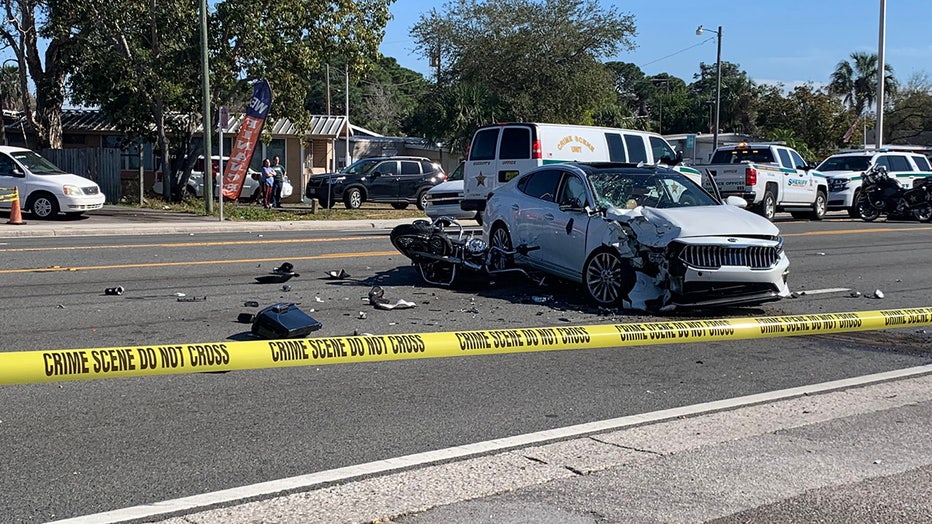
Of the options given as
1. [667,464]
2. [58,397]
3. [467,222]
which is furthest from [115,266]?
[467,222]

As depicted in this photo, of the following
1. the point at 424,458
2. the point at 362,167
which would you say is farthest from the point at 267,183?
the point at 424,458

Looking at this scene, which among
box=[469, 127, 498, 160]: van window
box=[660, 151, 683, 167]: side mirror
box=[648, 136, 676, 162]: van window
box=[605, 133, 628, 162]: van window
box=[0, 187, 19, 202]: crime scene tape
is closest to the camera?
box=[469, 127, 498, 160]: van window

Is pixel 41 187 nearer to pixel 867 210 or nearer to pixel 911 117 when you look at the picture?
pixel 867 210

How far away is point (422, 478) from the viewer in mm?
4832

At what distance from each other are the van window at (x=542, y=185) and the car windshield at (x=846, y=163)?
18.5m

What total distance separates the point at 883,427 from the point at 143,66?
25.9m

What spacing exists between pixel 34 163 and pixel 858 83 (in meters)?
64.8

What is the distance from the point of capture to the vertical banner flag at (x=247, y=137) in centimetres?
2644

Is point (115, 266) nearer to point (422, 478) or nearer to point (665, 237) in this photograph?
point (665, 237)

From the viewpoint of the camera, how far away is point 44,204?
23.7 meters

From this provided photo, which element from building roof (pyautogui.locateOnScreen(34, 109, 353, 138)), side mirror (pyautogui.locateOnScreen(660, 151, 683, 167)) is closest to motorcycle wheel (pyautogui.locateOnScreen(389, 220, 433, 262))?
side mirror (pyautogui.locateOnScreen(660, 151, 683, 167))

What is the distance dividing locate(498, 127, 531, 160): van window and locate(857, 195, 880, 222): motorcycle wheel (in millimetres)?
12091

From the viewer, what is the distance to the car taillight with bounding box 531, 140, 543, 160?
18797 millimetres

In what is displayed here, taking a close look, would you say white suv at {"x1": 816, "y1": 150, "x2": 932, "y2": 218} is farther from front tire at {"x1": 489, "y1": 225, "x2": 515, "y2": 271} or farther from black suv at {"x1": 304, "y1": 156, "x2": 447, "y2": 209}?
front tire at {"x1": 489, "y1": 225, "x2": 515, "y2": 271}
